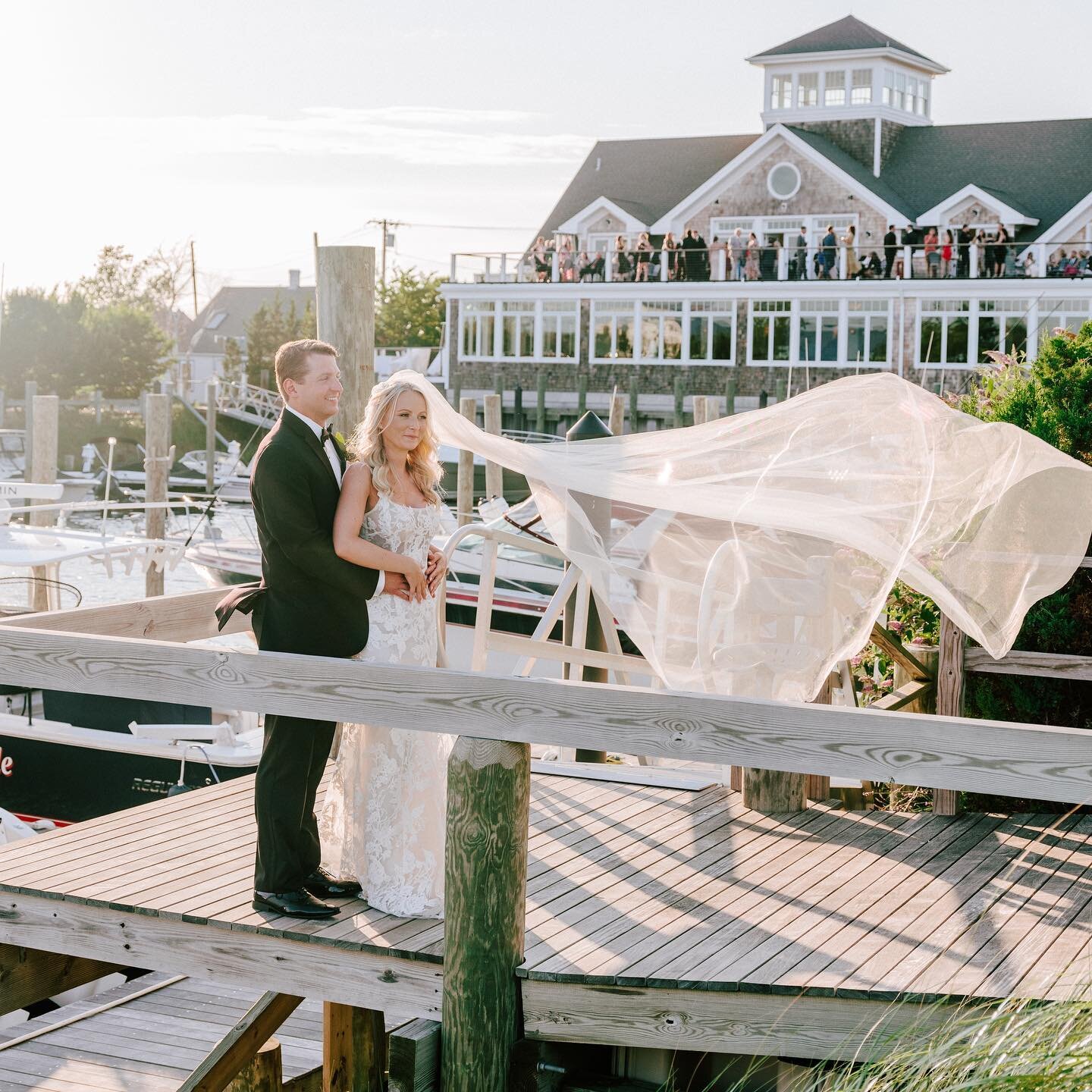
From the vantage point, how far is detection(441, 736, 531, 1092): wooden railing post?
14.4 feet

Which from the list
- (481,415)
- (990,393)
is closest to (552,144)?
(481,415)

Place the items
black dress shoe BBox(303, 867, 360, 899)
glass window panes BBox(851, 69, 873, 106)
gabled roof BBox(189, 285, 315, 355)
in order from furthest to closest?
gabled roof BBox(189, 285, 315, 355)
glass window panes BBox(851, 69, 873, 106)
black dress shoe BBox(303, 867, 360, 899)

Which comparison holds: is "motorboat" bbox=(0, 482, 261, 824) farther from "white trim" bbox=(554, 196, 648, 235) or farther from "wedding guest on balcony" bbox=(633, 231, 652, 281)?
"white trim" bbox=(554, 196, 648, 235)

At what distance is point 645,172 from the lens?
48.1 metres

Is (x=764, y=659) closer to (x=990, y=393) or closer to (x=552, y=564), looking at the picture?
(x=990, y=393)

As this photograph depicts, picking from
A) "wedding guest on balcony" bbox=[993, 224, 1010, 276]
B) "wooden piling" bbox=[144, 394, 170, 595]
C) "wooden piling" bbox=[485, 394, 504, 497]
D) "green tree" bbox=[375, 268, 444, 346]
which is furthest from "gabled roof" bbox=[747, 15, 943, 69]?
"wooden piling" bbox=[144, 394, 170, 595]

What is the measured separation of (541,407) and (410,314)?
19.4 meters

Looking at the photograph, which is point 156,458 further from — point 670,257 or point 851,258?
point 851,258

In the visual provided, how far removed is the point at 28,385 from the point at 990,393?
2805cm

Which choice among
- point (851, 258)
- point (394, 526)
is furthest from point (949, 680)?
point (851, 258)

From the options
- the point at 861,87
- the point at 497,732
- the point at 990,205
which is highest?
the point at 861,87

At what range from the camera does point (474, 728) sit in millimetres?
4324

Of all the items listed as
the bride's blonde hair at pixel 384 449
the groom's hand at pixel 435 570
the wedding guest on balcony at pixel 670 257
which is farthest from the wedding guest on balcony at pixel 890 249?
the bride's blonde hair at pixel 384 449

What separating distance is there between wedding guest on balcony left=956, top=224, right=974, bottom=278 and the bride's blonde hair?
37.1 m
